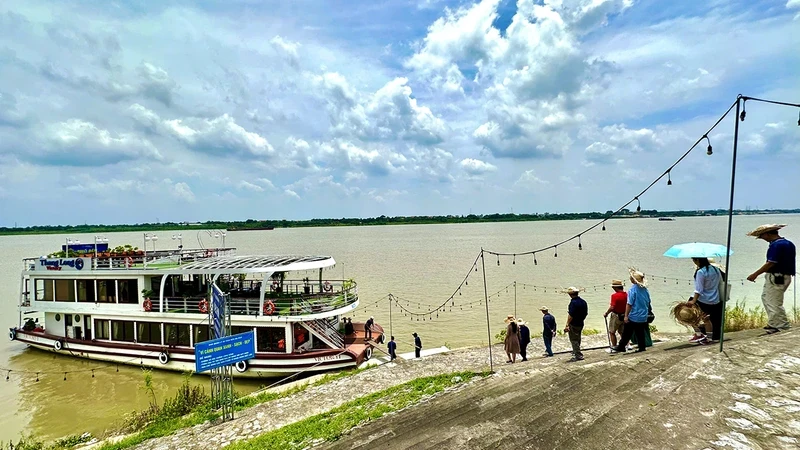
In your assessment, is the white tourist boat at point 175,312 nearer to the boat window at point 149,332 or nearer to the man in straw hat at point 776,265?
the boat window at point 149,332

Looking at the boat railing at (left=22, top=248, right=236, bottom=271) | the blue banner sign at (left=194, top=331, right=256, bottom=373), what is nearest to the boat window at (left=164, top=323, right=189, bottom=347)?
the boat railing at (left=22, top=248, right=236, bottom=271)

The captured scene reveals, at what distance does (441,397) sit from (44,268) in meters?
19.9

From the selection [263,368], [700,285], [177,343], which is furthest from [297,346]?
[700,285]

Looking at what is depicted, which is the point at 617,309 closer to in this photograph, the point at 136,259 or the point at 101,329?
the point at 136,259

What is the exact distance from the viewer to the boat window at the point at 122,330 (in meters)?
17.5

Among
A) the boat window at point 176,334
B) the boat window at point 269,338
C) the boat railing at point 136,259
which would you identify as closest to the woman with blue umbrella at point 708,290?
the boat window at point 269,338

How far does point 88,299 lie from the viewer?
715 inches

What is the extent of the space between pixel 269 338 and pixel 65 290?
10234mm

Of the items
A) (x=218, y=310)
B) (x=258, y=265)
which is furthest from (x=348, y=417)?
(x=258, y=265)

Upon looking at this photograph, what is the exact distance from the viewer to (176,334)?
1673 centimetres

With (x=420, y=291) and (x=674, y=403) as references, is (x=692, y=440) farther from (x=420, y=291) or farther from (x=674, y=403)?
(x=420, y=291)

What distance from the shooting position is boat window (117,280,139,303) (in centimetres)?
1747

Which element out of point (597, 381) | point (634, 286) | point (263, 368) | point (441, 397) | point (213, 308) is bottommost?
point (263, 368)

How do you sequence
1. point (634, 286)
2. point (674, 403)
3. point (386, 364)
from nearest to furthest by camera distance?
point (674, 403)
point (634, 286)
point (386, 364)
